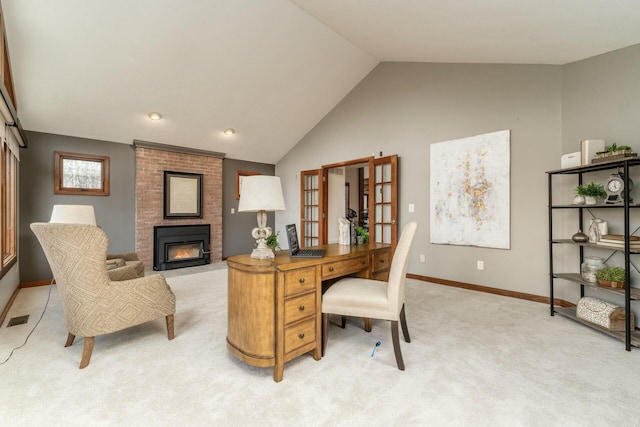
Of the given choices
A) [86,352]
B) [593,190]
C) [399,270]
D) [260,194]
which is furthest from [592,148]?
[86,352]

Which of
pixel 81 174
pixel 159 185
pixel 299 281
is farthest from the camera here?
pixel 159 185

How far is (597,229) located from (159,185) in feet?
19.6

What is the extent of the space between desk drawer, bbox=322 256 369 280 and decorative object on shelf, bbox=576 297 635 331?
2079 mm

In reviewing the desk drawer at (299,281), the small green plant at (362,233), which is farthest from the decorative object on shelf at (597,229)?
the desk drawer at (299,281)

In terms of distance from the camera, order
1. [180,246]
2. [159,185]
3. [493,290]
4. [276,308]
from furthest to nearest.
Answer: [180,246], [159,185], [493,290], [276,308]

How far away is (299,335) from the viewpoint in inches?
77.7

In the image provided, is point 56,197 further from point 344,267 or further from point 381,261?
point 381,261

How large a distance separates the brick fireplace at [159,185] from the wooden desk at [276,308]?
3.88m

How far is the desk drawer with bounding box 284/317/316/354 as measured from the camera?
1.90 m

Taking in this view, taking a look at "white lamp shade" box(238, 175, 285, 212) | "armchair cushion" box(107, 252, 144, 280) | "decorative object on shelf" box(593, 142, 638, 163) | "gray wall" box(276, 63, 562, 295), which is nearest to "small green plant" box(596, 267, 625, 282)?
"gray wall" box(276, 63, 562, 295)

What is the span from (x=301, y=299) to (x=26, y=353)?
2120 millimetres

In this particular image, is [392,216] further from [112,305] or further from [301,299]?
[112,305]

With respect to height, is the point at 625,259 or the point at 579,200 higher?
the point at 579,200

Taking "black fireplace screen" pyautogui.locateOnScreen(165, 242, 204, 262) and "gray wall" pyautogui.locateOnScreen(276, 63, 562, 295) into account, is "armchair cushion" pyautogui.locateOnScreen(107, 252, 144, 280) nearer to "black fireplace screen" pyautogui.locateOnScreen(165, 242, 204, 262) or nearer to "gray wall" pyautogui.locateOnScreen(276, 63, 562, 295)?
"black fireplace screen" pyautogui.locateOnScreen(165, 242, 204, 262)
